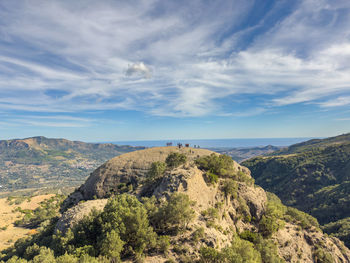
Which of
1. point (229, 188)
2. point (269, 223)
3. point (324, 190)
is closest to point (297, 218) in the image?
point (269, 223)

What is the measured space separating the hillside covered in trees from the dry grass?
57.9 ft

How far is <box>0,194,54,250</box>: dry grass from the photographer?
57138 millimetres

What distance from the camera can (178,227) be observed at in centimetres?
2889

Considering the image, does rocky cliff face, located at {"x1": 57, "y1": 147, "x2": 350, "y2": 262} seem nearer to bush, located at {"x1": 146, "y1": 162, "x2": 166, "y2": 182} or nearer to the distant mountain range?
bush, located at {"x1": 146, "y1": 162, "x2": 166, "y2": 182}

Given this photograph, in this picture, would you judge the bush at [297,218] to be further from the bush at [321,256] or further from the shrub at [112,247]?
the shrub at [112,247]

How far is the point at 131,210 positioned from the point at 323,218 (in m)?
160

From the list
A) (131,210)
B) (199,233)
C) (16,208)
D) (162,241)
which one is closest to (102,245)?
(131,210)

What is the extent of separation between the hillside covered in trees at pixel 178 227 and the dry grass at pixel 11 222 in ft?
57.9

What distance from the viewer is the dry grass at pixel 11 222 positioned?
187 feet

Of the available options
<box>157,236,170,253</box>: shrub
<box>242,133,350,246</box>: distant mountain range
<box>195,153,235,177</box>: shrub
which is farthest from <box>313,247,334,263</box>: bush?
<box>242,133,350,246</box>: distant mountain range

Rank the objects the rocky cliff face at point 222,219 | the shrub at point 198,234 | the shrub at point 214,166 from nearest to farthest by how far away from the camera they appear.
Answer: the shrub at point 198,234 → the rocky cliff face at point 222,219 → the shrub at point 214,166

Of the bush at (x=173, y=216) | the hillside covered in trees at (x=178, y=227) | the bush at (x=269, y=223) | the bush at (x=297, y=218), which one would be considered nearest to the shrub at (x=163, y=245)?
the hillside covered in trees at (x=178, y=227)

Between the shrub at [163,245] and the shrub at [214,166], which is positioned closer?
the shrub at [163,245]

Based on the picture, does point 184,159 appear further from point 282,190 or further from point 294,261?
point 282,190
